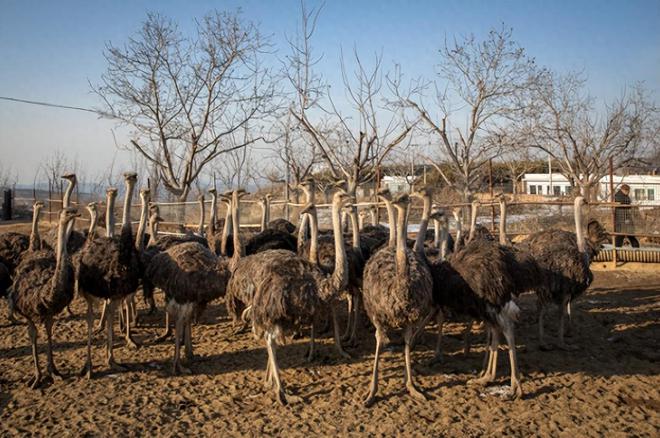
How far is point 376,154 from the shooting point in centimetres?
1205

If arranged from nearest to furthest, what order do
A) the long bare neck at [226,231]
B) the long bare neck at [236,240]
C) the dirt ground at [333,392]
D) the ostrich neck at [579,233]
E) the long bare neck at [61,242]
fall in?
the dirt ground at [333,392], the long bare neck at [61,242], the long bare neck at [236,240], the ostrich neck at [579,233], the long bare neck at [226,231]

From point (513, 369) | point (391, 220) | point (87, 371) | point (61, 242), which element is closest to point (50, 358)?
point (87, 371)

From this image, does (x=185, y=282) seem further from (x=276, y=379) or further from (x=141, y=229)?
(x=141, y=229)

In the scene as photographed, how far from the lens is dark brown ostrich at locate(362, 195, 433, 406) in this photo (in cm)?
509

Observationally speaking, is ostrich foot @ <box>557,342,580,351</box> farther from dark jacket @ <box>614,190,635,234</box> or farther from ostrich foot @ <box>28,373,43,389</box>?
dark jacket @ <box>614,190,635,234</box>

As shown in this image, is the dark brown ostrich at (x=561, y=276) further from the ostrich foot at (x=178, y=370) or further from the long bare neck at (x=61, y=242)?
the long bare neck at (x=61, y=242)

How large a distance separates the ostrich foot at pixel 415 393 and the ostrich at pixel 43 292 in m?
3.61

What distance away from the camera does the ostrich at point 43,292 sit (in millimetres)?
5551

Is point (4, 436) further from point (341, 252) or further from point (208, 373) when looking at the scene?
point (341, 252)

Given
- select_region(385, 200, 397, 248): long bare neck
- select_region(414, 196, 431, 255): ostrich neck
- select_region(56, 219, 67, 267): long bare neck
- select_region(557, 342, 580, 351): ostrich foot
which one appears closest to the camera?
select_region(56, 219, 67, 267): long bare neck

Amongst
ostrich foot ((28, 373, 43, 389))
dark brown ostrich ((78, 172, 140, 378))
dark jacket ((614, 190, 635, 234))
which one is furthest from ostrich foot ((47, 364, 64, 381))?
dark jacket ((614, 190, 635, 234))

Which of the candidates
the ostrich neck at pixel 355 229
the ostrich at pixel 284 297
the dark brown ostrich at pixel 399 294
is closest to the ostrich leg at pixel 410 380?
the dark brown ostrich at pixel 399 294

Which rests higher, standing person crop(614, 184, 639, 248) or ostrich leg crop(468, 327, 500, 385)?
standing person crop(614, 184, 639, 248)

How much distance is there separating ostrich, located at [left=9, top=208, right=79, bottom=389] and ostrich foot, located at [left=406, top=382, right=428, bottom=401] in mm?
3608
